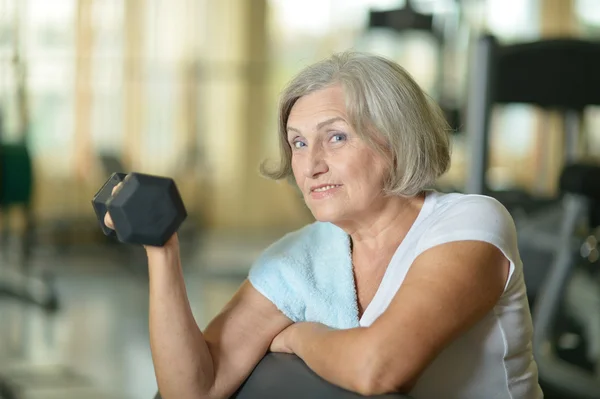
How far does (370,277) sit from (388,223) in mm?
89

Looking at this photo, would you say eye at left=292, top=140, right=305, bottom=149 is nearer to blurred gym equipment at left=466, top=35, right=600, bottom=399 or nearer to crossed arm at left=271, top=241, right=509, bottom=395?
crossed arm at left=271, top=241, right=509, bottom=395

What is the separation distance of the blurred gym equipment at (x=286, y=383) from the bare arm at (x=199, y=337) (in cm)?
3

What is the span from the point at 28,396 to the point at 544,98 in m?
1.90

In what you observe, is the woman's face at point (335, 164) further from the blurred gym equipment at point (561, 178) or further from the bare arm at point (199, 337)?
the blurred gym equipment at point (561, 178)

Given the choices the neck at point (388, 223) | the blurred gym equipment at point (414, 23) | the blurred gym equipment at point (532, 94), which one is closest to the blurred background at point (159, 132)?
the blurred gym equipment at point (414, 23)

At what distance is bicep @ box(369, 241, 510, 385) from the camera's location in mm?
1146

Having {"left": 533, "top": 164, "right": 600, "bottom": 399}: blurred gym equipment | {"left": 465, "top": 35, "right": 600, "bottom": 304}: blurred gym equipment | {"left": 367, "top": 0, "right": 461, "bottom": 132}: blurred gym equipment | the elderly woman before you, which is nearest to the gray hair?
the elderly woman

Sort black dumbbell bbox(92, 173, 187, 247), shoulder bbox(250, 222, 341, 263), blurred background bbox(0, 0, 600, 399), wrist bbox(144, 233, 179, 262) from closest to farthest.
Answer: black dumbbell bbox(92, 173, 187, 247), wrist bbox(144, 233, 179, 262), shoulder bbox(250, 222, 341, 263), blurred background bbox(0, 0, 600, 399)

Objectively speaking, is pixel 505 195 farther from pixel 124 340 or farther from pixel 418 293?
pixel 418 293

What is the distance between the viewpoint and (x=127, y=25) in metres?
6.53

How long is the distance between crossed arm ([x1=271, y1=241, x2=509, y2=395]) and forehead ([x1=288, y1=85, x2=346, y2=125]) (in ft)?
0.86

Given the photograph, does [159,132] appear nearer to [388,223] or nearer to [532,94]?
[532,94]

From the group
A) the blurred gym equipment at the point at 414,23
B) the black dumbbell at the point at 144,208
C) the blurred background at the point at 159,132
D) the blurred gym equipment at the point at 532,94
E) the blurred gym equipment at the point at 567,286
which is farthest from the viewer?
the blurred gym equipment at the point at 414,23

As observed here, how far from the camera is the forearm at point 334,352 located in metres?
1.16
